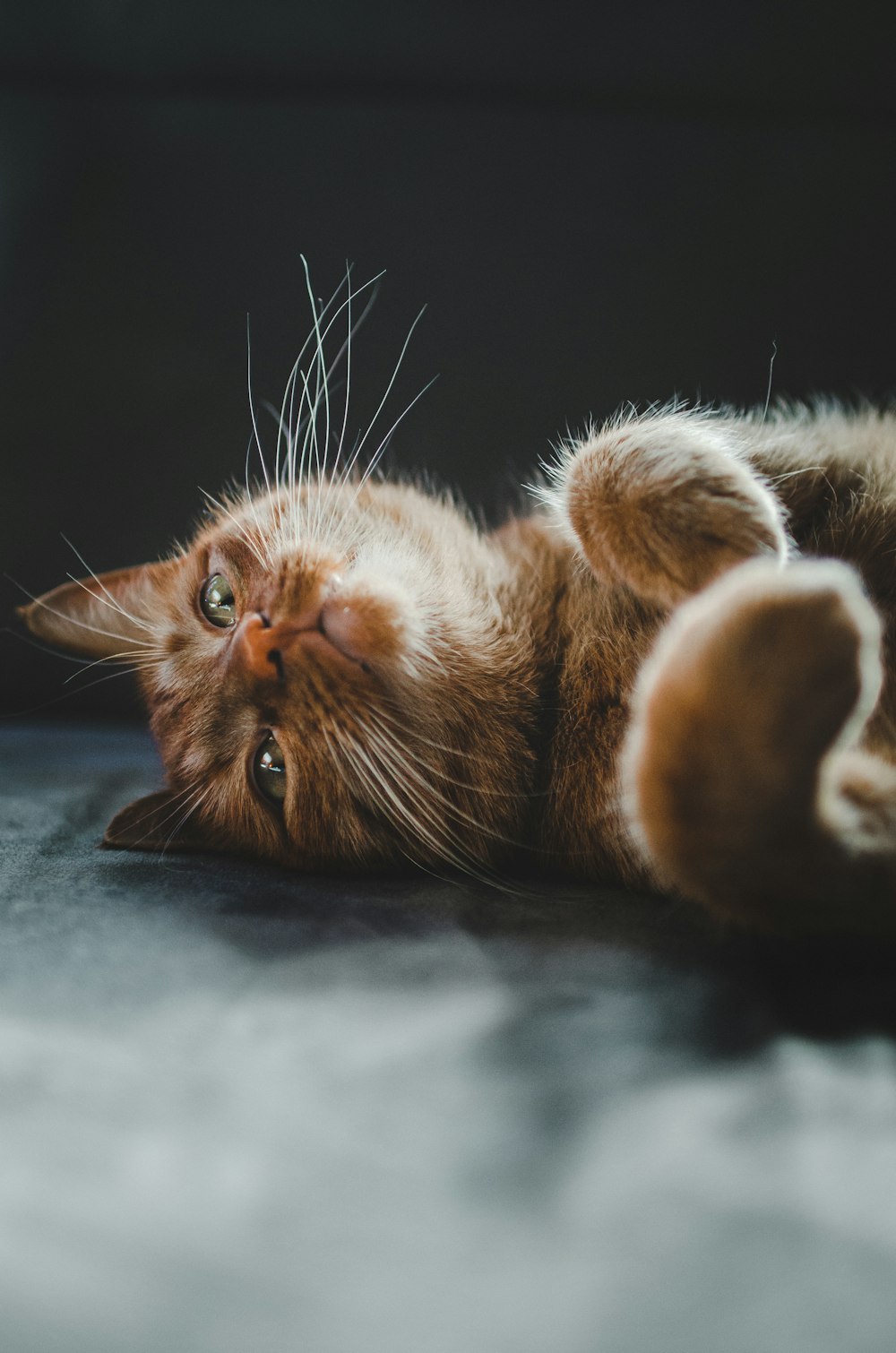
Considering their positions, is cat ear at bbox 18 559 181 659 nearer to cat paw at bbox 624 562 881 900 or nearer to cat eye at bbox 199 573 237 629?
cat eye at bbox 199 573 237 629

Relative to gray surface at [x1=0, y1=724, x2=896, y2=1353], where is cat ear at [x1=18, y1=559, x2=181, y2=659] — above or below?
above

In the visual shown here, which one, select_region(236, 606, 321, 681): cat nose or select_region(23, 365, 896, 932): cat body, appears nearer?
select_region(23, 365, 896, 932): cat body

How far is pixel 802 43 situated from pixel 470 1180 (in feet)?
5.62

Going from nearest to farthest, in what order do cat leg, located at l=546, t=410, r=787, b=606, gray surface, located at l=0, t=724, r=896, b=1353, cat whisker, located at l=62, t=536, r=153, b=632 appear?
gray surface, located at l=0, t=724, r=896, b=1353, cat leg, located at l=546, t=410, r=787, b=606, cat whisker, located at l=62, t=536, r=153, b=632

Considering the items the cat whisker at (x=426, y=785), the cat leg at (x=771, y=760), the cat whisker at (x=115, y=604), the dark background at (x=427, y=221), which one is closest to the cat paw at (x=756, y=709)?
the cat leg at (x=771, y=760)

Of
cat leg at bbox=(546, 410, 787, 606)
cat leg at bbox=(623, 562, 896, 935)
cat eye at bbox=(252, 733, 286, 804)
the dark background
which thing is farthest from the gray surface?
the dark background

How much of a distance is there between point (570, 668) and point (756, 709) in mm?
459

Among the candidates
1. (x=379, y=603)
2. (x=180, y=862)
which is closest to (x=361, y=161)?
(x=379, y=603)

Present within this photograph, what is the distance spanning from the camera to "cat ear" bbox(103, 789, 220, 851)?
1196 millimetres

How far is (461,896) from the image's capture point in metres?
1.01

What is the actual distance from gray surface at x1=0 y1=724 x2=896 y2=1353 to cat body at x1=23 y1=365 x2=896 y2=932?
0.11 meters

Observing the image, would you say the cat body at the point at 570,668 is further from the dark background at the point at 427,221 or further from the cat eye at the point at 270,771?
the dark background at the point at 427,221

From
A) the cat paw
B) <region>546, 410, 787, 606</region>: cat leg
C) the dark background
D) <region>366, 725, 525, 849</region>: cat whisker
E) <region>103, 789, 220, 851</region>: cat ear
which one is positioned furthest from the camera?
the dark background

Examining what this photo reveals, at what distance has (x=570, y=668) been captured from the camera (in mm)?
1100
